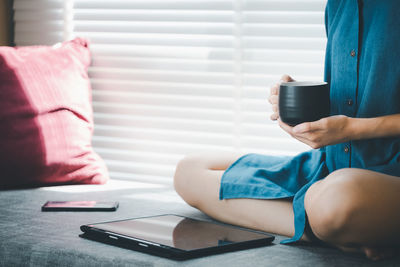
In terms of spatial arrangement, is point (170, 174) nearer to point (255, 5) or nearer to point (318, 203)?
point (255, 5)

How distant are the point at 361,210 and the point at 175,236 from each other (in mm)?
422

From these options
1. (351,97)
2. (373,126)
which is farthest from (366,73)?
(373,126)

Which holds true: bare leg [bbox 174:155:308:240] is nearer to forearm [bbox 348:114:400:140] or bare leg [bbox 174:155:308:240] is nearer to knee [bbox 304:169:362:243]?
knee [bbox 304:169:362:243]

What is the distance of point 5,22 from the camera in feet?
8.02

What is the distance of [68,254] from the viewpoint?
1.25 metres

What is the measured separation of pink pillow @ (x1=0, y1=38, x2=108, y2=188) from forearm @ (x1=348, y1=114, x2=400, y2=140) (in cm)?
109

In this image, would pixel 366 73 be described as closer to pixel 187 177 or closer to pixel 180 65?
pixel 187 177

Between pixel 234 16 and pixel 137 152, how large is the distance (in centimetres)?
65

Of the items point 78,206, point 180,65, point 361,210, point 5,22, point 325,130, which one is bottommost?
point 78,206

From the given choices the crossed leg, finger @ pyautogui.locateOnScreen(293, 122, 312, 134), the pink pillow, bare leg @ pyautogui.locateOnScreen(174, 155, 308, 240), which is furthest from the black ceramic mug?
the pink pillow

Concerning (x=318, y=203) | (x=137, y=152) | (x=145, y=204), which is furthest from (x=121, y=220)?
(x=137, y=152)

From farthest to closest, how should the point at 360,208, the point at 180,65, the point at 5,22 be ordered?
the point at 5,22, the point at 180,65, the point at 360,208

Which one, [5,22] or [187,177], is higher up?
[5,22]

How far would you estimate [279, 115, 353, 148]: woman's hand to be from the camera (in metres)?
1.27
